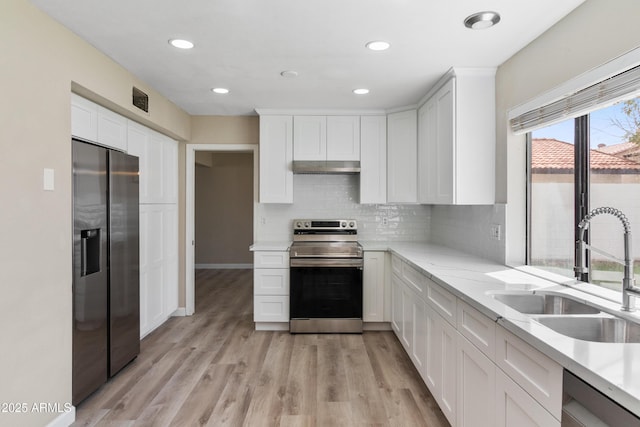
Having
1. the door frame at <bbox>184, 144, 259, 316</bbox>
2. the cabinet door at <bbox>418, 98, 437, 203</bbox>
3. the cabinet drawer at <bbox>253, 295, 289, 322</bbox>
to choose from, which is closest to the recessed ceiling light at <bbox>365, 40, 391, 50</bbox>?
the cabinet door at <bbox>418, 98, 437, 203</bbox>

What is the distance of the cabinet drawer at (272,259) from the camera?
13.0 feet

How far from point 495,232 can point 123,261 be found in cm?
288

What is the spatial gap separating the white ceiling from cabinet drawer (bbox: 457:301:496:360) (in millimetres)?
1587

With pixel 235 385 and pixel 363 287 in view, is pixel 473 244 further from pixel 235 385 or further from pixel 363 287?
pixel 235 385

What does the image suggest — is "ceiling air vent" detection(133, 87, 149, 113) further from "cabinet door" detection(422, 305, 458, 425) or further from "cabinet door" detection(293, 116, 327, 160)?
"cabinet door" detection(422, 305, 458, 425)

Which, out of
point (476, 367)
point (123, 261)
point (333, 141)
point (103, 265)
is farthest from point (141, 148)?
point (476, 367)

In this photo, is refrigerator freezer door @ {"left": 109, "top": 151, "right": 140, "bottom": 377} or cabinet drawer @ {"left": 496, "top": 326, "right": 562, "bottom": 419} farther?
refrigerator freezer door @ {"left": 109, "top": 151, "right": 140, "bottom": 377}

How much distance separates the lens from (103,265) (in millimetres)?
2633

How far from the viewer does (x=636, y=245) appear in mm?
1845

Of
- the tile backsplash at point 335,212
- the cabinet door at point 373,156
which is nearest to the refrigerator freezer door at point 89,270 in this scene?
the tile backsplash at point 335,212

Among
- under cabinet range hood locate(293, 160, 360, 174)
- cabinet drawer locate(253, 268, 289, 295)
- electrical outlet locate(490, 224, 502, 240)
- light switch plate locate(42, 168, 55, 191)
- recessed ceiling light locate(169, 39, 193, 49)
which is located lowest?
cabinet drawer locate(253, 268, 289, 295)

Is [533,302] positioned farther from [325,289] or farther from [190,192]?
[190,192]

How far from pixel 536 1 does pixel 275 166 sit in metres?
2.84

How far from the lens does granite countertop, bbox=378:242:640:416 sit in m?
1.01
